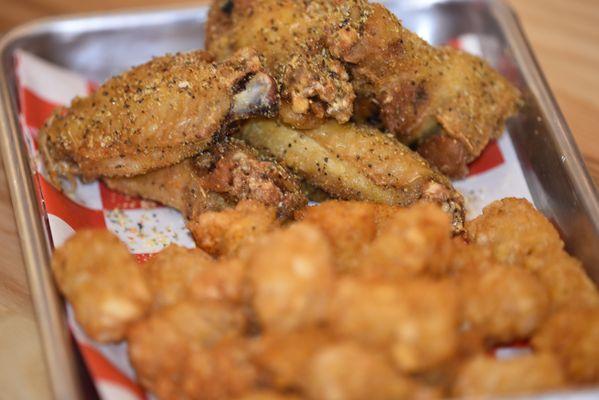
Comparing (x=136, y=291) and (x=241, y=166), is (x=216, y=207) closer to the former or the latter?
(x=241, y=166)

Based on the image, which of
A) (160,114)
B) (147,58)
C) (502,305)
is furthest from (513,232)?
(147,58)

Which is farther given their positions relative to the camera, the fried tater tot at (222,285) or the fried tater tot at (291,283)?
the fried tater tot at (222,285)

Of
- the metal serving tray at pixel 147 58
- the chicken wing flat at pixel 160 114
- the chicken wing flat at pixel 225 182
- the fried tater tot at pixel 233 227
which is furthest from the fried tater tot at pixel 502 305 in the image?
the chicken wing flat at pixel 160 114

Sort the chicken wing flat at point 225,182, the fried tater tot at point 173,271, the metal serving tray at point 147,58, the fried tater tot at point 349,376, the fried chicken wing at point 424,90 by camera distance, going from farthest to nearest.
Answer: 1. the fried chicken wing at point 424,90
2. the chicken wing flat at point 225,182
3. the metal serving tray at point 147,58
4. the fried tater tot at point 173,271
5. the fried tater tot at point 349,376

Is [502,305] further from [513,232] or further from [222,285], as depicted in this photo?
[222,285]

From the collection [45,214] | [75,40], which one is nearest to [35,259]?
[45,214]

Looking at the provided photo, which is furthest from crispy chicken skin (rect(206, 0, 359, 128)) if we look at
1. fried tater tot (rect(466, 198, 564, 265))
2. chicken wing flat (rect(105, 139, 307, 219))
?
fried tater tot (rect(466, 198, 564, 265))

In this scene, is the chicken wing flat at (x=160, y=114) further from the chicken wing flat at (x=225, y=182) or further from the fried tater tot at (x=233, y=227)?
the fried tater tot at (x=233, y=227)
